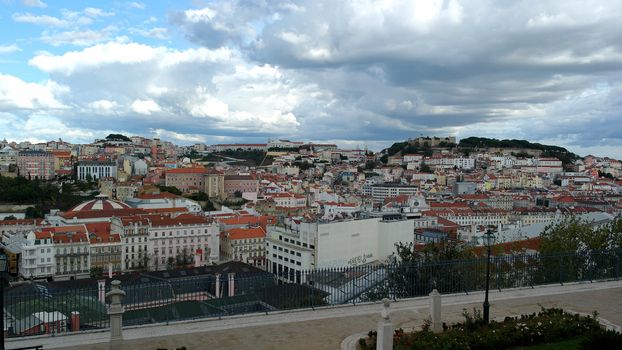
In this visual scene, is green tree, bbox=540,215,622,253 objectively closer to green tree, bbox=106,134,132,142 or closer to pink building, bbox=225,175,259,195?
pink building, bbox=225,175,259,195

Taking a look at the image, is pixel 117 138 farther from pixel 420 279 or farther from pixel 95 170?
pixel 420 279

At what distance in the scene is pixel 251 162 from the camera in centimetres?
13500

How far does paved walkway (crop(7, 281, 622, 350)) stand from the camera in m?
8.88

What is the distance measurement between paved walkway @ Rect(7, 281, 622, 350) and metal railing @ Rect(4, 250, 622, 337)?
51cm

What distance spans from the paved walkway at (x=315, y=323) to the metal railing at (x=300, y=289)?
20.0 inches

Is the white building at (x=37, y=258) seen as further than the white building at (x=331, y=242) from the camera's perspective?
Yes

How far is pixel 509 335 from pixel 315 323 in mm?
3291

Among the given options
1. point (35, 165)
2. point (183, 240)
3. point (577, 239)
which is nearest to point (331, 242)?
Result: point (183, 240)

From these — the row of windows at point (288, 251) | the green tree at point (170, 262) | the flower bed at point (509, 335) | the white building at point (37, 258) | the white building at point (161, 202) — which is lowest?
the green tree at point (170, 262)

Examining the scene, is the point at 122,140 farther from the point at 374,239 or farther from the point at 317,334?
the point at 317,334

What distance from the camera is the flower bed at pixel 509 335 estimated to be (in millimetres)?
8188

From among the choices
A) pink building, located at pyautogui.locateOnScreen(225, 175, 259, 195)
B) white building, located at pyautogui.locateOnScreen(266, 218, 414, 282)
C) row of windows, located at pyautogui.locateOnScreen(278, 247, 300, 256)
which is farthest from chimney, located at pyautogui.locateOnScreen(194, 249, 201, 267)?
pink building, located at pyautogui.locateOnScreen(225, 175, 259, 195)

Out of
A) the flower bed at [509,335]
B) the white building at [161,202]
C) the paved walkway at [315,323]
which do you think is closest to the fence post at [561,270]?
the paved walkway at [315,323]

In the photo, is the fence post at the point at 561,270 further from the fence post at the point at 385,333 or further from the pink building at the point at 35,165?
the pink building at the point at 35,165
